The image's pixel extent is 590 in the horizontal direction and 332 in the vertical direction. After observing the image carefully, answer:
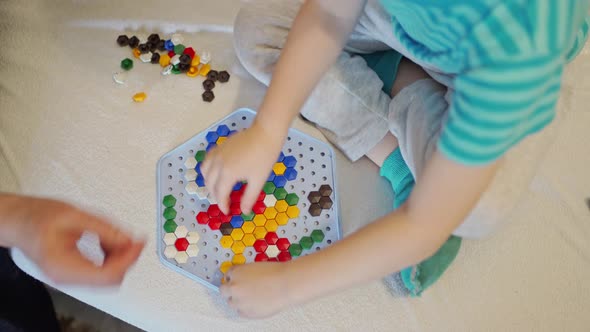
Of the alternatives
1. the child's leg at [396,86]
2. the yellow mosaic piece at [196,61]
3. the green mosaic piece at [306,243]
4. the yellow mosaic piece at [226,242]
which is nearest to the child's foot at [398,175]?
the child's leg at [396,86]

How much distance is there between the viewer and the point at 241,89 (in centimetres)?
88

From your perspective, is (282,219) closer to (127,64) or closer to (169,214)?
(169,214)

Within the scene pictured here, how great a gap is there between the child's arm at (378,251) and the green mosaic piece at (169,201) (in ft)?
0.53

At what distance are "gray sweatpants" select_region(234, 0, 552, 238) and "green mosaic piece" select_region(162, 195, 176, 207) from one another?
22cm

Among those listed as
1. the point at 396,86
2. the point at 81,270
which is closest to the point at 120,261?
the point at 81,270

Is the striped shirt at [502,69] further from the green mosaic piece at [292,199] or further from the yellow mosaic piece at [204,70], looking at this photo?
the yellow mosaic piece at [204,70]

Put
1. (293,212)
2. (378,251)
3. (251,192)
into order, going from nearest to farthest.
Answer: (378,251) < (251,192) < (293,212)

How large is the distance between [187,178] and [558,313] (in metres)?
0.54

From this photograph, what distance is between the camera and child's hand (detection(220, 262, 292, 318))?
2.11 ft

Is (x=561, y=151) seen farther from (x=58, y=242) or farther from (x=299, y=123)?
(x=58, y=242)

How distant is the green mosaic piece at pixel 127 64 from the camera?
885 mm

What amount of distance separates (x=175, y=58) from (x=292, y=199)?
0.98 feet

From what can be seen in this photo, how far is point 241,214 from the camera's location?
794 mm

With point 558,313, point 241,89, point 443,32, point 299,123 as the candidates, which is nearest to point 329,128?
point 299,123
